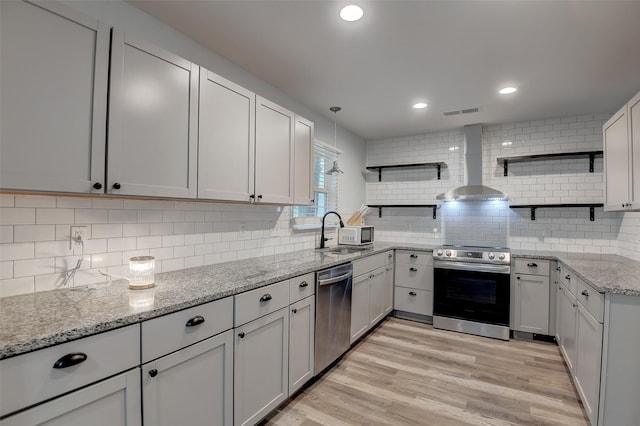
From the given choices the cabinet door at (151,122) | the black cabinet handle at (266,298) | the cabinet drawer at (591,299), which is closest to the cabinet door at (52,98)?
the cabinet door at (151,122)

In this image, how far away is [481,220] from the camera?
14.1 ft

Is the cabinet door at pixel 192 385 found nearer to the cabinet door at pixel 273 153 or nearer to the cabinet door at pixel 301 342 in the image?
the cabinet door at pixel 301 342

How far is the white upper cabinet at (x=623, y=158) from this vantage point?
2240 mm

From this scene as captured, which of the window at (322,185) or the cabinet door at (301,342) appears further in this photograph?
the window at (322,185)

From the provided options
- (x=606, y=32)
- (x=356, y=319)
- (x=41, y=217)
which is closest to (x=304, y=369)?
(x=356, y=319)

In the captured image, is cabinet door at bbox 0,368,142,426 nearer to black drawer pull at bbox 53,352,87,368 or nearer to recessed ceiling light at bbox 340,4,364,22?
black drawer pull at bbox 53,352,87,368

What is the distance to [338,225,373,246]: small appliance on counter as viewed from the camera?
3828mm

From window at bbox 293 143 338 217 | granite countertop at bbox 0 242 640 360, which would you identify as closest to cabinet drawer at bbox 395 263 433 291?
window at bbox 293 143 338 217

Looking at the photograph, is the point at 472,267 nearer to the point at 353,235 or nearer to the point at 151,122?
the point at 353,235

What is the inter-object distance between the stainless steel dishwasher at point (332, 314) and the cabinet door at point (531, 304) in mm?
2020

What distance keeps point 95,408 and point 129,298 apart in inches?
18.2

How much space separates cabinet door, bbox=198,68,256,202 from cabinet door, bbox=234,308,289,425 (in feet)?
2.92

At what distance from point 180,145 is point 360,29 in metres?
1.39

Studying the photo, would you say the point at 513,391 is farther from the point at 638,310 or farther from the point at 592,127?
the point at 592,127
